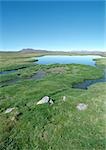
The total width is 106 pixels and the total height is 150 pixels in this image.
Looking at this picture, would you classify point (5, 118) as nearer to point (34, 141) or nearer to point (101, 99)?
point (34, 141)

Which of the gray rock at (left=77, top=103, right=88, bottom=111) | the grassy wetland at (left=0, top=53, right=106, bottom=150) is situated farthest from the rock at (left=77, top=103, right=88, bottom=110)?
the grassy wetland at (left=0, top=53, right=106, bottom=150)

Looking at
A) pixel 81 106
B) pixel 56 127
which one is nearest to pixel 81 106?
pixel 81 106

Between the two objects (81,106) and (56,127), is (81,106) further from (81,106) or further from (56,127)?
(56,127)

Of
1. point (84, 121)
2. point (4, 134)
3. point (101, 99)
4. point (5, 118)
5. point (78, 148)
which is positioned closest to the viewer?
point (78, 148)

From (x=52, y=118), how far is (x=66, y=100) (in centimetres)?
453

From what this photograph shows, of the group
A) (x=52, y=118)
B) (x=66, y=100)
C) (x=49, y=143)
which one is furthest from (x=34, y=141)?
(x=66, y=100)

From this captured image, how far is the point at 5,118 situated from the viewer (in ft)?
62.5

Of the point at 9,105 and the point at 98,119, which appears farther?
the point at 9,105

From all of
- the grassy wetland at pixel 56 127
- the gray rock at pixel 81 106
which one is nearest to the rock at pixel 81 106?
the gray rock at pixel 81 106

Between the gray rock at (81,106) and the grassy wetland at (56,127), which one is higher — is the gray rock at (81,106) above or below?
above

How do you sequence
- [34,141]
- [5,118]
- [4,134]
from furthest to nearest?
[5,118] < [4,134] < [34,141]

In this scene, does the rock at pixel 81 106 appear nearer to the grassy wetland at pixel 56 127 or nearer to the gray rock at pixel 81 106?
the gray rock at pixel 81 106

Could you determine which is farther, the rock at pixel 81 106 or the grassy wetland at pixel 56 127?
the rock at pixel 81 106

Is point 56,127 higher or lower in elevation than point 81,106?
lower
